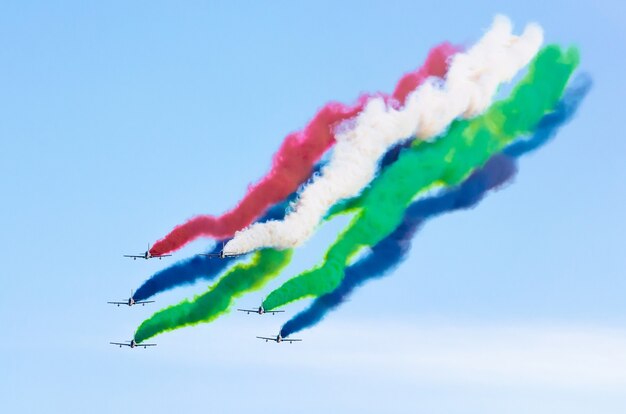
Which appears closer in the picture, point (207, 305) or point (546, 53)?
point (546, 53)

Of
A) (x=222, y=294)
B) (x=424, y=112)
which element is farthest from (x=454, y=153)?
(x=222, y=294)

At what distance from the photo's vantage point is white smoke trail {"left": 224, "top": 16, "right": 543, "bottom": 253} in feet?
268

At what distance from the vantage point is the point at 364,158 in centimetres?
8369

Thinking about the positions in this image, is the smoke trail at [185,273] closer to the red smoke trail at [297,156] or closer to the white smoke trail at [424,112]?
the red smoke trail at [297,156]

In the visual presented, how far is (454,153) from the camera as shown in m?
83.1

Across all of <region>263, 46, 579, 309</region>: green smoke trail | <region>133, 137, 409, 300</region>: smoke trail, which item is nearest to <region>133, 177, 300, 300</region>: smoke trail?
<region>133, 137, 409, 300</region>: smoke trail

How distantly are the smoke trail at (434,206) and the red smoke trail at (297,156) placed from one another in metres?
4.59

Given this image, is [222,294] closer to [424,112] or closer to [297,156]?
[297,156]

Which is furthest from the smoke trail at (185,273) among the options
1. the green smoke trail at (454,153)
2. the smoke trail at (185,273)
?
the green smoke trail at (454,153)

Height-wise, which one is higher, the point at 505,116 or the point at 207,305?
the point at 505,116

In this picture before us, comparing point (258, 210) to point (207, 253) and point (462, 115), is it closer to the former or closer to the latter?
point (207, 253)

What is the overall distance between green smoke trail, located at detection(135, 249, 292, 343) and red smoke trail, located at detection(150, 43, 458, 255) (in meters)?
2.16

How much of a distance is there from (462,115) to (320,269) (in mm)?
10196

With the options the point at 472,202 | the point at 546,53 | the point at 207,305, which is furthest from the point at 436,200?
the point at 207,305
